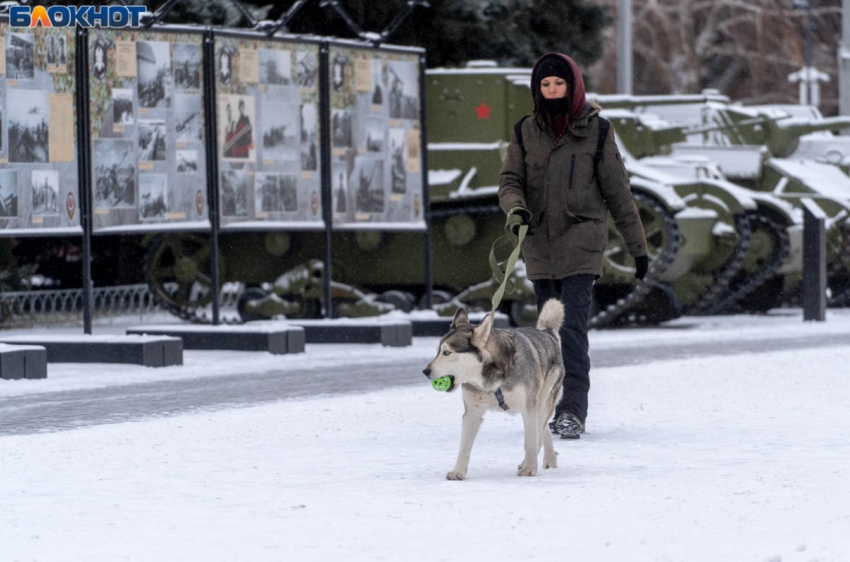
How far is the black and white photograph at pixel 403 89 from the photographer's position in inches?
655

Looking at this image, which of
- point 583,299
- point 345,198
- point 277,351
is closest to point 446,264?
point 345,198

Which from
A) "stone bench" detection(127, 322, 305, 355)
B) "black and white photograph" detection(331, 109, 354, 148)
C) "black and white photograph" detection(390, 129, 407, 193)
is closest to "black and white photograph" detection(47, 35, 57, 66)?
"stone bench" detection(127, 322, 305, 355)

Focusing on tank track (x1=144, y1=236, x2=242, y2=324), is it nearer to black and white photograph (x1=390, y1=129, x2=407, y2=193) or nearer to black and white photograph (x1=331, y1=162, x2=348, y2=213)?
black and white photograph (x1=390, y1=129, x2=407, y2=193)

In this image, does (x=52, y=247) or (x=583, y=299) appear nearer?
(x=583, y=299)

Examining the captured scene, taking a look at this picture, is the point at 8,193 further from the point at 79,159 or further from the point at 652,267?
the point at 652,267

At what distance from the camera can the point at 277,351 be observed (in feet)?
48.4

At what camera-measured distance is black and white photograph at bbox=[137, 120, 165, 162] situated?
1432cm

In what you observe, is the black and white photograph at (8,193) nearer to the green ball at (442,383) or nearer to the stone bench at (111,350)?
the stone bench at (111,350)

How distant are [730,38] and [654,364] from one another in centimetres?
4022

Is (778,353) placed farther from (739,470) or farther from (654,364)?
(739,470)

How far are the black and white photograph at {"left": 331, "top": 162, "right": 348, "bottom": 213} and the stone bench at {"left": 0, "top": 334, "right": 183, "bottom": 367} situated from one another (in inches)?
119

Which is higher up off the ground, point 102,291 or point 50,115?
point 50,115

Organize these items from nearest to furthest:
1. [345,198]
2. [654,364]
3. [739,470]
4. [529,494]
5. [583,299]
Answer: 1. [529,494]
2. [739,470]
3. [583,299]
4. [654,364]
5. [345,198]

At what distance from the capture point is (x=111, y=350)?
13.6 m
